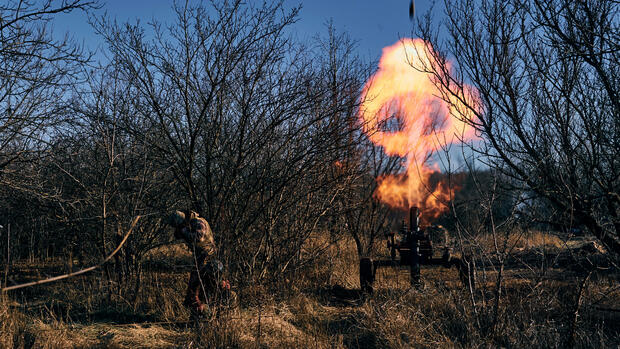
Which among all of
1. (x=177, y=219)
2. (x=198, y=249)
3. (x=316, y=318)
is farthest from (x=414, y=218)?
(x=177, y=219)

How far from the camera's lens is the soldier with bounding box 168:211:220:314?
5.27 metres

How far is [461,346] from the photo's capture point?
452 centimetres

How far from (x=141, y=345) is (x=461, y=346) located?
3.48 metres

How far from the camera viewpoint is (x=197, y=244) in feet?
17.7

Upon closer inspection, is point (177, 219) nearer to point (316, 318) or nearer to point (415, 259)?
point (316, 318)

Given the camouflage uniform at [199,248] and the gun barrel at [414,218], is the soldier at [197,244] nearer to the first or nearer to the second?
the camouflage uniform at [199,248]

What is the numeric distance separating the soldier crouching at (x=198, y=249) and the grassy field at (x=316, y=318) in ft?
0.99

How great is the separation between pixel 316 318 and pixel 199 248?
187 centimetres

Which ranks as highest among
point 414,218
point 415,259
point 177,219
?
point 414,218

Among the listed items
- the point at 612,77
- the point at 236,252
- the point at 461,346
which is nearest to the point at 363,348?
the point at 461,346

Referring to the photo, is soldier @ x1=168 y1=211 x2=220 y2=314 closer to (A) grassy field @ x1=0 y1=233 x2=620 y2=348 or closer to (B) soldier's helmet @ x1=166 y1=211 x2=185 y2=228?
(B) soldier's helmet @ x1=166 y1=211 x2=185 y2=228

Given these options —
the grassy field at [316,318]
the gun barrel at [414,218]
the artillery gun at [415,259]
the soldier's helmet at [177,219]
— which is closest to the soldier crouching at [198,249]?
the soldier's helmet at [177,219]

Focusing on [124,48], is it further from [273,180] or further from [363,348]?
[363,348]

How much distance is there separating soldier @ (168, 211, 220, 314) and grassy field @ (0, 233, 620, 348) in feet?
1.10
